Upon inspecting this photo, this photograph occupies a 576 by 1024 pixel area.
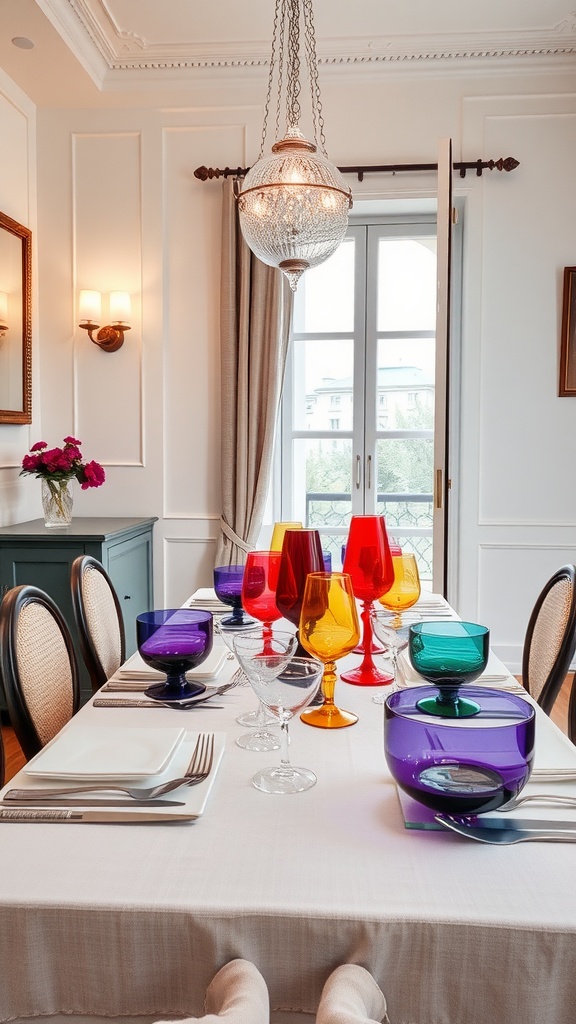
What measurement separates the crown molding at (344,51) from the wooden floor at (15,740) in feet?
9.76

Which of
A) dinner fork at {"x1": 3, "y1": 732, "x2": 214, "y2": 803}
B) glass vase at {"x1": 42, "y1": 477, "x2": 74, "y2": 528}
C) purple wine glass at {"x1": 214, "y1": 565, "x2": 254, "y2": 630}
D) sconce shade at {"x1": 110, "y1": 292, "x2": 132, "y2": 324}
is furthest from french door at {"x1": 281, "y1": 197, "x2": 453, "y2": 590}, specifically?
dinner fork at {"x1": 3, "y1": 732, "x2": 214, "y2": 803}

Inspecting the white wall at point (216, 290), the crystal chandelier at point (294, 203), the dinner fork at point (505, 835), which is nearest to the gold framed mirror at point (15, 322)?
the white wall at point (216, 290)

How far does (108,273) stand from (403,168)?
1528mm

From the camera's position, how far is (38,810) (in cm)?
94

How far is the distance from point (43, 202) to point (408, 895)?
3.87m

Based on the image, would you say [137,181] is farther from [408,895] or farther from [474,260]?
[408,895]

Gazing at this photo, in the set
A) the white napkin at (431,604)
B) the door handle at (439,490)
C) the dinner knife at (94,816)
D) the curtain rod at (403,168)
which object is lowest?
the dinner knife at (94,816)

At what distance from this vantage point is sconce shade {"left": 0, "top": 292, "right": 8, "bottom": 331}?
340 centimetres

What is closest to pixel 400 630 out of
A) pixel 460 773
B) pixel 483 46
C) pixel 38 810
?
pixel 460 773

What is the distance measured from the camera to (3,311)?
3420 millimetres

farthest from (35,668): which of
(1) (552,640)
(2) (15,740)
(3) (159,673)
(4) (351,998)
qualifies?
(2) (15,740)

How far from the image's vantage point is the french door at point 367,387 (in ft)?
13.1

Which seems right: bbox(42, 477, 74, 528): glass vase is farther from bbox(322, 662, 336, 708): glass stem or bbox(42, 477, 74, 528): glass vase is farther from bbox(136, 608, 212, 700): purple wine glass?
bbox(322, 662, 336, 708): glass stem

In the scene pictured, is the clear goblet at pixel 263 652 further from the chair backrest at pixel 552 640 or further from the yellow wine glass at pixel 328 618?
the chair backrest at pixel 552 640
